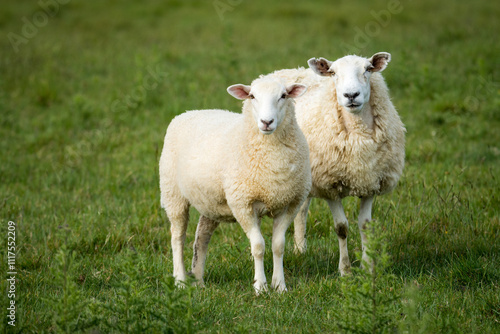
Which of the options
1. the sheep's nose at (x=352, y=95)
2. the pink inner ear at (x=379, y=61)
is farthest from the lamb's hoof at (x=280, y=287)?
the pink inner ear at (x=379, y=61)

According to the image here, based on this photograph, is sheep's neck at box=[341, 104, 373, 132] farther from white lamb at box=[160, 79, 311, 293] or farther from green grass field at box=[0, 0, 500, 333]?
green grass field at box=[0, 0, 500, 333]

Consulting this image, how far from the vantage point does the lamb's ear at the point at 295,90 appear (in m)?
4.50

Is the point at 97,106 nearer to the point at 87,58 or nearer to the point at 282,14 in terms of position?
the point at 87,58

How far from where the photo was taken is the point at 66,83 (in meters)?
11.2

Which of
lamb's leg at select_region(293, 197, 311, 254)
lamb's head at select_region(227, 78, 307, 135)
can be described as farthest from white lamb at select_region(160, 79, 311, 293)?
lamb's leg at select_region(293, 197, 311, 254)

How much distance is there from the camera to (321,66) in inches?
203

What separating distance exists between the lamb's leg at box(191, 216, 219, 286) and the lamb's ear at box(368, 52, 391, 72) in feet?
6.27

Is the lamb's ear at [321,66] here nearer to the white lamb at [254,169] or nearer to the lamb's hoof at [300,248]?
the white lamb at [254,169]

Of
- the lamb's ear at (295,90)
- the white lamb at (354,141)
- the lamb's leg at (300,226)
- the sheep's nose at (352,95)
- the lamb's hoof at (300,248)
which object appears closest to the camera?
the lamb's ear at (295,90)

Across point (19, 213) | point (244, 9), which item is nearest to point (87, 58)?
point (244, 9)

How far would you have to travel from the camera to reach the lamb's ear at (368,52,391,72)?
16.4 feet

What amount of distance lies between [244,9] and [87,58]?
19.1 ft

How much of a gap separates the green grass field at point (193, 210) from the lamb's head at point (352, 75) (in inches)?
46.6

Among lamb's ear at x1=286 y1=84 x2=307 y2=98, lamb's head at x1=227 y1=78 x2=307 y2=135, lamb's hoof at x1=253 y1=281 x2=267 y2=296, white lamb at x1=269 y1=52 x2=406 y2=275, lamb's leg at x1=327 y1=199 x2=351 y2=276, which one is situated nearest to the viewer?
lamb's head at x1=227 y1=78 x2=307 y2=135
